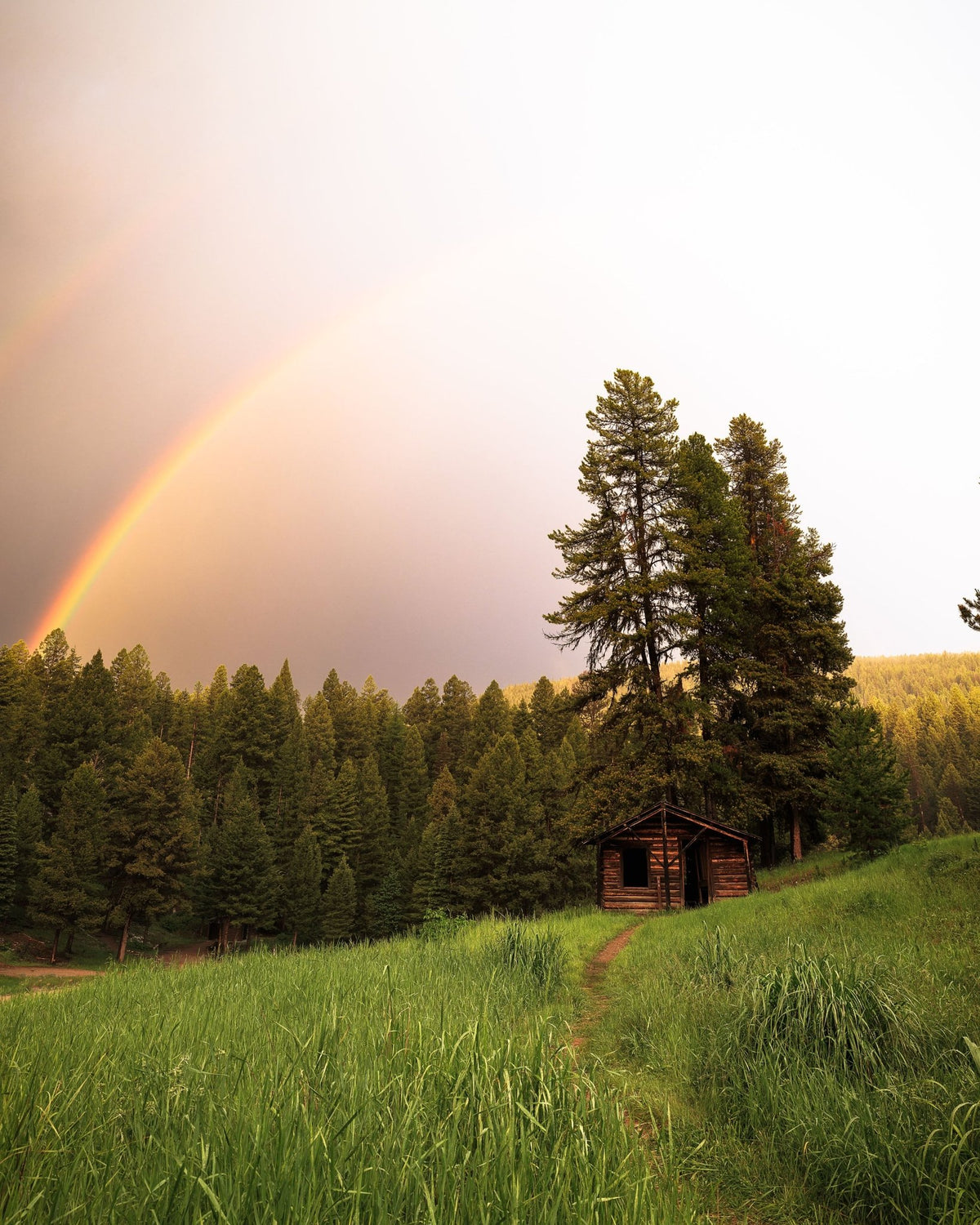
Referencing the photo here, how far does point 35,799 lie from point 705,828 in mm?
44647

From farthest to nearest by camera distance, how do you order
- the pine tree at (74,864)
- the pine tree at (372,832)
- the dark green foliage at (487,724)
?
the dark green foliage at (487,724) < the pine tree at (372,832) < the pine tree at (74,864)

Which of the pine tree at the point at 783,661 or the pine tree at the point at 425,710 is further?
the pine tree at the point at 425,710

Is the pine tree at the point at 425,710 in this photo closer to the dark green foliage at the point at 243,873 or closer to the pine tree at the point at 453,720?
the pine tree at the point at 453,720

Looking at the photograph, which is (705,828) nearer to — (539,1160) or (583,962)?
(583,962)

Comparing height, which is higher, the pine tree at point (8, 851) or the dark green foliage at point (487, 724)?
the dark green foliage at point (487, 724)

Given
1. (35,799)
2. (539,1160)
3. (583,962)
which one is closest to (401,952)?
(583,962)

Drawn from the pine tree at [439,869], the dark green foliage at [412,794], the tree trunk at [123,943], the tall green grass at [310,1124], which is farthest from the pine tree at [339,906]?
the tall green grass at [310,1124]

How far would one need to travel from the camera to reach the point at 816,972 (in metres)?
5.64

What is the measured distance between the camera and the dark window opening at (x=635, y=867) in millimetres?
27186

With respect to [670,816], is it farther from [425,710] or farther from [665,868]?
[425,710]

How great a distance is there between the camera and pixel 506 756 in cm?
5294

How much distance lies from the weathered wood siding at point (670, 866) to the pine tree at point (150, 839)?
1273 inches

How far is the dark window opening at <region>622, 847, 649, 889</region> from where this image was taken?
89.2 ft

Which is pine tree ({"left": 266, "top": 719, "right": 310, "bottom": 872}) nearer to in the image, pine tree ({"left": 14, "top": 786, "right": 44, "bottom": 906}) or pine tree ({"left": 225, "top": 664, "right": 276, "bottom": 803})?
pine tree ({"left": 225, "top": 664, "right": 276, "bottom": 803})
